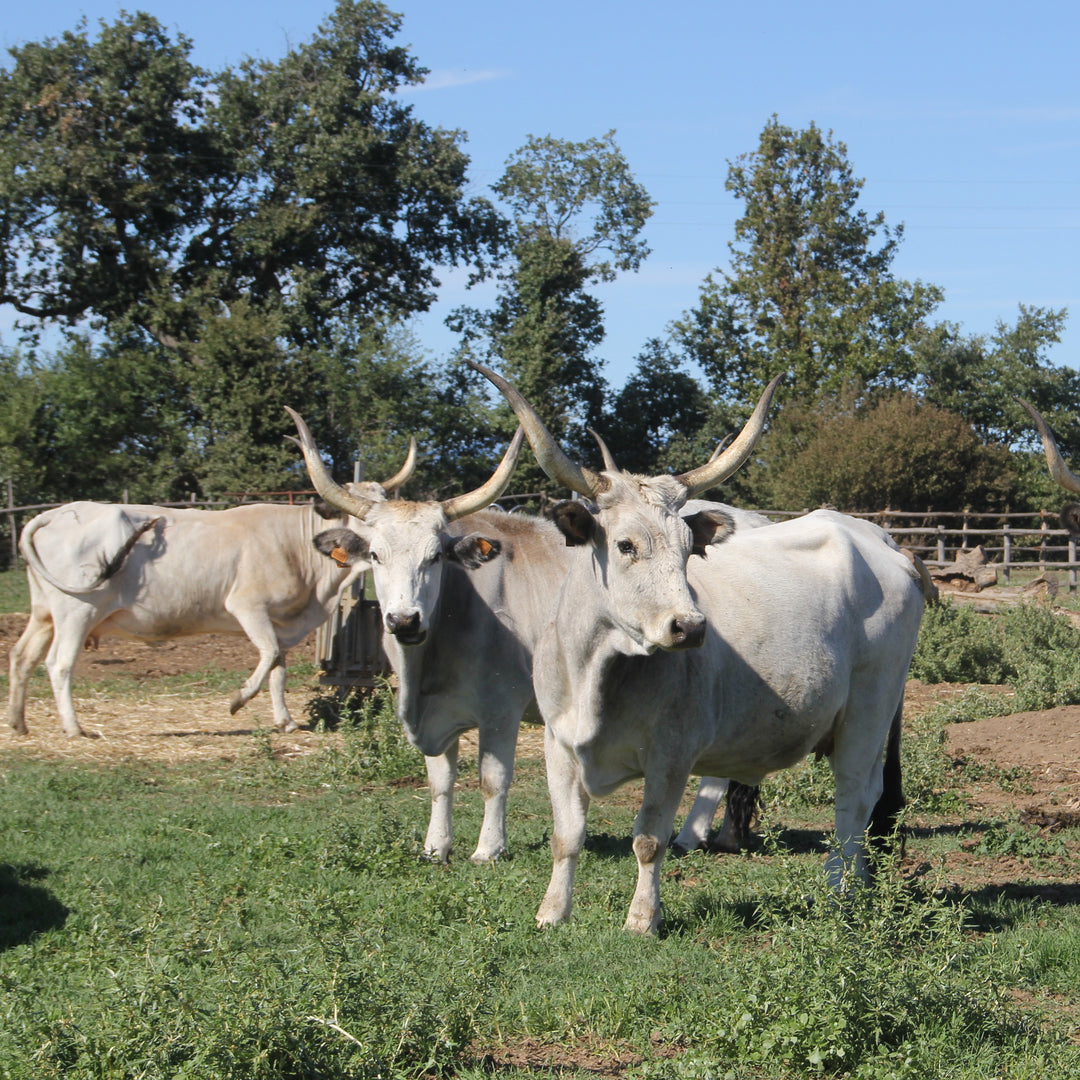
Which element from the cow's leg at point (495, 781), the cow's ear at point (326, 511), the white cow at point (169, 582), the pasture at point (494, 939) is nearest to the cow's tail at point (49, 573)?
the white cow at point (169, 582)

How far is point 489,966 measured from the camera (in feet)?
15.2

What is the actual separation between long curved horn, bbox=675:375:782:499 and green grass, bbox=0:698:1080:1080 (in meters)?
1.63

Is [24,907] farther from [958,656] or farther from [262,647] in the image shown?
[958,656]

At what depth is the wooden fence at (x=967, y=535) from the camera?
2930 cm

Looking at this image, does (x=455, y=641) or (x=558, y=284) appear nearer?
(x=455, y=641)

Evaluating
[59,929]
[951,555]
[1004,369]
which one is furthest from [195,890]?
[1004,369]

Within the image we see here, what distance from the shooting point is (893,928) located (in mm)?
4664

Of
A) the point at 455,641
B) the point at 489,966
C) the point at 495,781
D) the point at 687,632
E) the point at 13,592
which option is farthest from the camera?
the point at 13,592

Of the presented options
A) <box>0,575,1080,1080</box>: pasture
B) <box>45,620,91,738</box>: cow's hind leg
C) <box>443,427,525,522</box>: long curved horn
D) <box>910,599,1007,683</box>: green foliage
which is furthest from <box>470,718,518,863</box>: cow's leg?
<box>910,599,1007,683</box>: green foliage

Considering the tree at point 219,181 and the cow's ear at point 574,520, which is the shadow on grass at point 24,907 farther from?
the tree at point 219,181

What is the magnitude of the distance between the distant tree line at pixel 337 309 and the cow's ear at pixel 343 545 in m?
24.9

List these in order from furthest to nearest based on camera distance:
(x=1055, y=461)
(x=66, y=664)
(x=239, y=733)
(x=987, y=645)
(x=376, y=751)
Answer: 1. (x=987, y=645)
2. (x=239, y=733)
3. (x=66, y=664)
4. (x=376, y=751)
5. (x=1055, y=461)

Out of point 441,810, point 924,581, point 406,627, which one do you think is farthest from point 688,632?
point 441,810

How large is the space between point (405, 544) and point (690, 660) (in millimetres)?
2125
